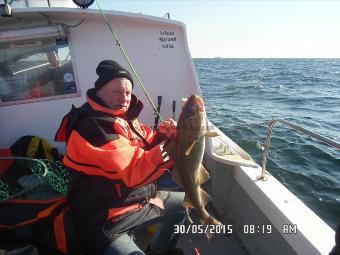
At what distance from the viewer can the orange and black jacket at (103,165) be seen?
2.65m

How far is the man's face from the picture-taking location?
297cm

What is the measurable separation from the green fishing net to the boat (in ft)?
3.20

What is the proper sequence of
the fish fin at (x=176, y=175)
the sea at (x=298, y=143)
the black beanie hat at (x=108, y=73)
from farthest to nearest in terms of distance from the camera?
the sea at (x=298, y=143), the black beanie hat at (x=108, y=73), the fish fin at (x=176, y=175)

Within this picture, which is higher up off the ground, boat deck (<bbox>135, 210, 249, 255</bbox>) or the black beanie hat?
the black beanie hat

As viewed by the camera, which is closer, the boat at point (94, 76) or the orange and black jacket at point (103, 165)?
the orange and black jacket at point (103, 165)

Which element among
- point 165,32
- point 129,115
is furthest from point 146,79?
point 129,115

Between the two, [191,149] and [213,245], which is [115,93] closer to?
[191,149]

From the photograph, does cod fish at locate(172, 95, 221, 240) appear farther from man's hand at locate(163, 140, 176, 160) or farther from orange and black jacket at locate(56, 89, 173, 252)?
orange and black jacket at locate(56, 89, 173, 252)

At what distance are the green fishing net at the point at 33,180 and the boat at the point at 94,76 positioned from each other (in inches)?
38.4

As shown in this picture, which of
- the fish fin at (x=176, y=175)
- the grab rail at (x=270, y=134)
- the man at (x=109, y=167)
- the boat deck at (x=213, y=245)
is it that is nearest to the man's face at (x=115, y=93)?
the man at (x=109, y=167)

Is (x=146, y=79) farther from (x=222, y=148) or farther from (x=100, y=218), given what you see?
(x=100, y=218)

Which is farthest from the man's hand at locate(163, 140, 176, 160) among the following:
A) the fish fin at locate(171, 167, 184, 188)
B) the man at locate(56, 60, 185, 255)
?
the fish fin at locate(171, 167, 184, 188)

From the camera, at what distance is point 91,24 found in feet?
17.7

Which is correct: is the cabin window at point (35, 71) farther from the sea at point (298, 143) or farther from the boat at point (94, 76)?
the sea at point (298, 143)
